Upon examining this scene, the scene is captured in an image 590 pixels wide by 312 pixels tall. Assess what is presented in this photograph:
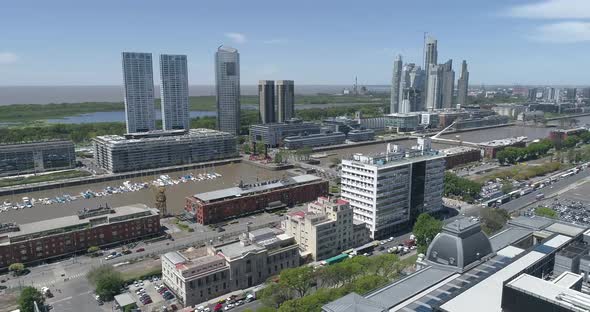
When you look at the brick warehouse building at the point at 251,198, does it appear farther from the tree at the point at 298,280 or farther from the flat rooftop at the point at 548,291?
the flat rooftop at the point at 548,291

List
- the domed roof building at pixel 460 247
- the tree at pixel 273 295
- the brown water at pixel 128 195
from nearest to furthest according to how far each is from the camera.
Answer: the domed roof building at pixel 460 247, the tree at pixel 273 295, the brown water at pixel 128 195

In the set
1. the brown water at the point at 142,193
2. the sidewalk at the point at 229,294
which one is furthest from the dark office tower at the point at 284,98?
the sidewalk at the point at 229,294

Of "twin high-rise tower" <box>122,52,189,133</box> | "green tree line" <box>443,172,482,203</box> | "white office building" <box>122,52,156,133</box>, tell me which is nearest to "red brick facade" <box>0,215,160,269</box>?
"green tree line" <box>443,172,482,203</box>

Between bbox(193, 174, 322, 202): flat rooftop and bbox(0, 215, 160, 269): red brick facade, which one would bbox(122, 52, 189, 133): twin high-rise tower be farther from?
bbox(0, 215, 160, 269): red brick facade

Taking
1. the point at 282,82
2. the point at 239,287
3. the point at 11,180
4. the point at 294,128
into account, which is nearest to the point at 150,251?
the point at 239,287

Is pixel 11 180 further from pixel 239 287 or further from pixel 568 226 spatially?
pixel 568 226

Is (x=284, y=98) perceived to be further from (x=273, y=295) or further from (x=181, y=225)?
(x=273, y=295)
